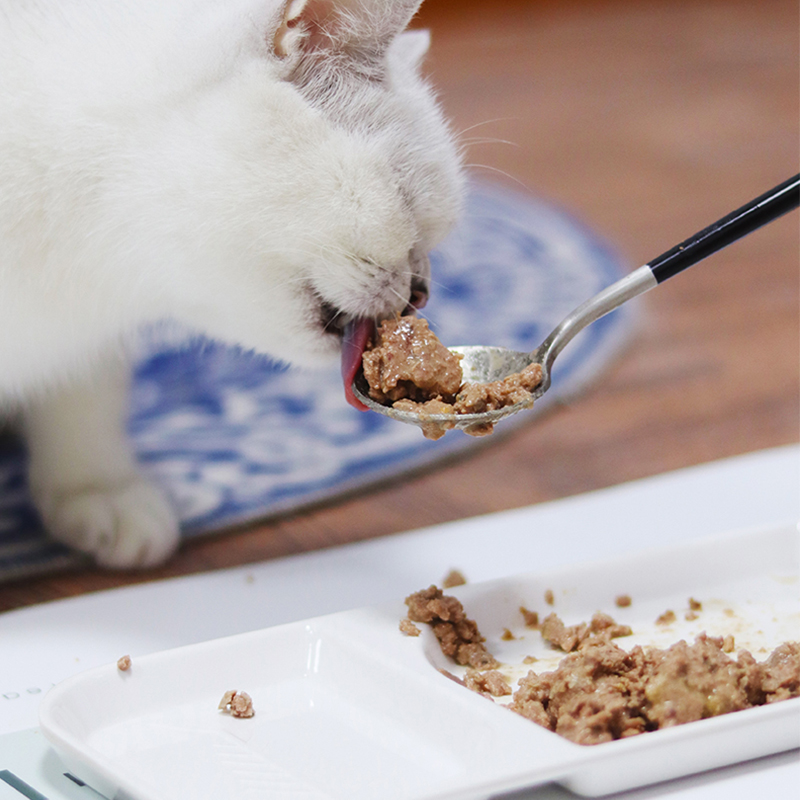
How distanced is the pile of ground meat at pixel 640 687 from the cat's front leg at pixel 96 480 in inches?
17.1

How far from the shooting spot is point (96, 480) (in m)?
1.14

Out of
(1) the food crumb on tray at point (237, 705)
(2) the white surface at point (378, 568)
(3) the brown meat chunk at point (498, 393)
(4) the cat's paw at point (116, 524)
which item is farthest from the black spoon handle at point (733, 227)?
(4) the cat's paw at point (116, 524)

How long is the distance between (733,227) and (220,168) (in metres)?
0.39

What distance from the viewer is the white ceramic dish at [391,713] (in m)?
0.64

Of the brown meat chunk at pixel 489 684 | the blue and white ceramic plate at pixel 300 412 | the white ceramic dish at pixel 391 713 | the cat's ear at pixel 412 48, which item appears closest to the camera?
the white ceramic dish at pixel 391 713

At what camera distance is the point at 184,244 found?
2.90 ft

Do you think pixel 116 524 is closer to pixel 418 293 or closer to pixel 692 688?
pixel 418 293

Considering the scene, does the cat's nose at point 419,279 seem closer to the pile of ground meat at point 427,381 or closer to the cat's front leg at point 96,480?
the pile of ground meat at point 427,381

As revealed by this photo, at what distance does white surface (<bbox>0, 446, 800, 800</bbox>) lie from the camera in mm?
898

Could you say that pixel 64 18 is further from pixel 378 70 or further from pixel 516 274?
pixel 516 274

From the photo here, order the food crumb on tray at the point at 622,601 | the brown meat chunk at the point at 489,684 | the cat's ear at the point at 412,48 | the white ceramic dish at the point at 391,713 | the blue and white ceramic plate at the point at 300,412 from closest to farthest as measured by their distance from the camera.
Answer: the white ceramic dish at the point at 391,713
the brown meat chunk at the point at 489,684
the food crumb on tray at the point at 622,601
the cat's ear at the point at 412,48
the blue and white ceramic plate at the point at 300,412

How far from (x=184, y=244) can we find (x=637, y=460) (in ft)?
2.15

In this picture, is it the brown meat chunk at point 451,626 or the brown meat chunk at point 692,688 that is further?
the brown meat chunk at point 451,626

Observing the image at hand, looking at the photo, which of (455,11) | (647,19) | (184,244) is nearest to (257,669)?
(184,244)
